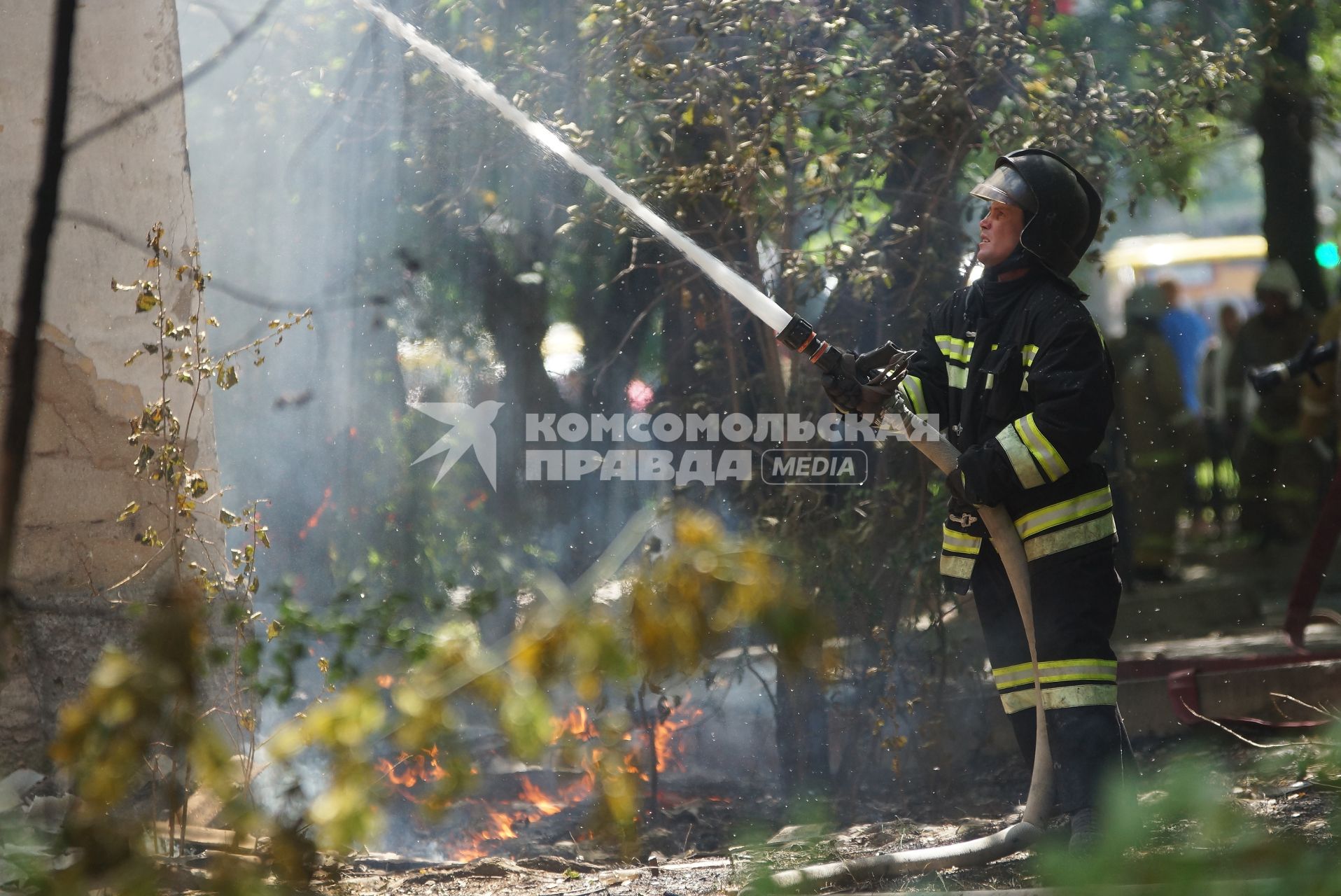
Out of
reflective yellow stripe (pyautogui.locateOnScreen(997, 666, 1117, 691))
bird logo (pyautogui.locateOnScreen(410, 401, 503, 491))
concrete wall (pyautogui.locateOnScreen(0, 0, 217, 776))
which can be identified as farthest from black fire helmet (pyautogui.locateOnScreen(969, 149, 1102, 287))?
concrete wall (pyautogui.locateOnScreen(0, 0, 217, 776))

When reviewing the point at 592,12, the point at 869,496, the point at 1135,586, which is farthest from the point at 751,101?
the point at 1135,586

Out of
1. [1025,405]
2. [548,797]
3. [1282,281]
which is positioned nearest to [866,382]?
[1025,405]

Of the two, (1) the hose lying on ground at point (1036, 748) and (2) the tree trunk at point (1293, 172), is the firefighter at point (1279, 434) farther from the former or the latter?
(1) the hose lying on ground at point (1036, 748)

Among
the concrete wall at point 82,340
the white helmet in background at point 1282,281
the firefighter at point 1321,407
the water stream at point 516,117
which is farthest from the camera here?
the white helmet in background at point 1282,281

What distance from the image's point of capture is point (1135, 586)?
701 cm

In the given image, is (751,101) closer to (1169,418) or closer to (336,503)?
(336,503)

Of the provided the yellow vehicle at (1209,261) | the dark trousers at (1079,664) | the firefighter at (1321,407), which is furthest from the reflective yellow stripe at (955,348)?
the yellow vehicle at (1209,261)

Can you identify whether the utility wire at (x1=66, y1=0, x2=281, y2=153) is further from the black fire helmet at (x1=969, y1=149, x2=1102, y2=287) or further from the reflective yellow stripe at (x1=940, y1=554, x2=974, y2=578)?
the reflective yellow stripe at (x1=940, y1=554, x2=974, y2=578)

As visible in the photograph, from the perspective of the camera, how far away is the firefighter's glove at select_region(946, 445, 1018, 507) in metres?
3.03

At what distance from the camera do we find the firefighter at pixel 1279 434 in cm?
837

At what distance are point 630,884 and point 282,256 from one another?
273cm

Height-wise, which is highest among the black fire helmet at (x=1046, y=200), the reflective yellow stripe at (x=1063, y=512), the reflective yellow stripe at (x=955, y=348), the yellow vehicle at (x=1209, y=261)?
the yellow vehicle at (x=1209, y=261)

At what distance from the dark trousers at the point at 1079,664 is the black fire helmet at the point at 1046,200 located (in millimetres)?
801

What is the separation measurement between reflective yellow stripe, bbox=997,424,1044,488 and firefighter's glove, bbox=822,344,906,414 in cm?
33
